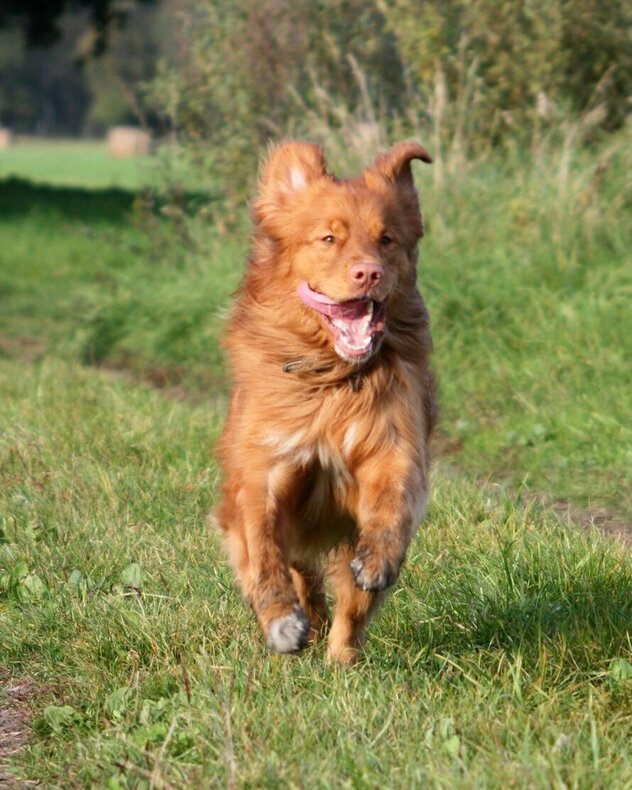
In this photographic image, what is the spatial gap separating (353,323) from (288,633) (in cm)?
95

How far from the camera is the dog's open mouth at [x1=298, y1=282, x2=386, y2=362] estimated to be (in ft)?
12.9

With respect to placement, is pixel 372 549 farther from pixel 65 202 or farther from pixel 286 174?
pixel 65 202

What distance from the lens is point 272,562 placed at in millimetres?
3770

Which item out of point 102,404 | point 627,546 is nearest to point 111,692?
point 627,546

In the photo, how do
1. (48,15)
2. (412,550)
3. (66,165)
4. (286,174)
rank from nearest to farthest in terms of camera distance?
1. (286,174)
2. (412,550)
3. (48,15)
4. (66,165)

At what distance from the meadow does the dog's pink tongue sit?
3.10ft

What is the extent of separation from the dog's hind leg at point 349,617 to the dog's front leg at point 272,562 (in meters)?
0.26

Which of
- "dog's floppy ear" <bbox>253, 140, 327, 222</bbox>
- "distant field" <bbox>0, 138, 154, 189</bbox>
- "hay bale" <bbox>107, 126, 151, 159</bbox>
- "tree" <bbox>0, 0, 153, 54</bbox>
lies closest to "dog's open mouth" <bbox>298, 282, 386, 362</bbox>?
"dog's floppy ear" <bbox>253, 140, 327, 222</bbox>

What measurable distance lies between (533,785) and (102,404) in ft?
16.1

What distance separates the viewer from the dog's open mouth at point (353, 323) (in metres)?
3.93

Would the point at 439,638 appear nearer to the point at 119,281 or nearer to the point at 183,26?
the point at 119,281

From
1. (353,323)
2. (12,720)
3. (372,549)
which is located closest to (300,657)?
(372,549)

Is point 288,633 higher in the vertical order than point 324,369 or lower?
lower

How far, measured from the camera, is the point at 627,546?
5.26 m
